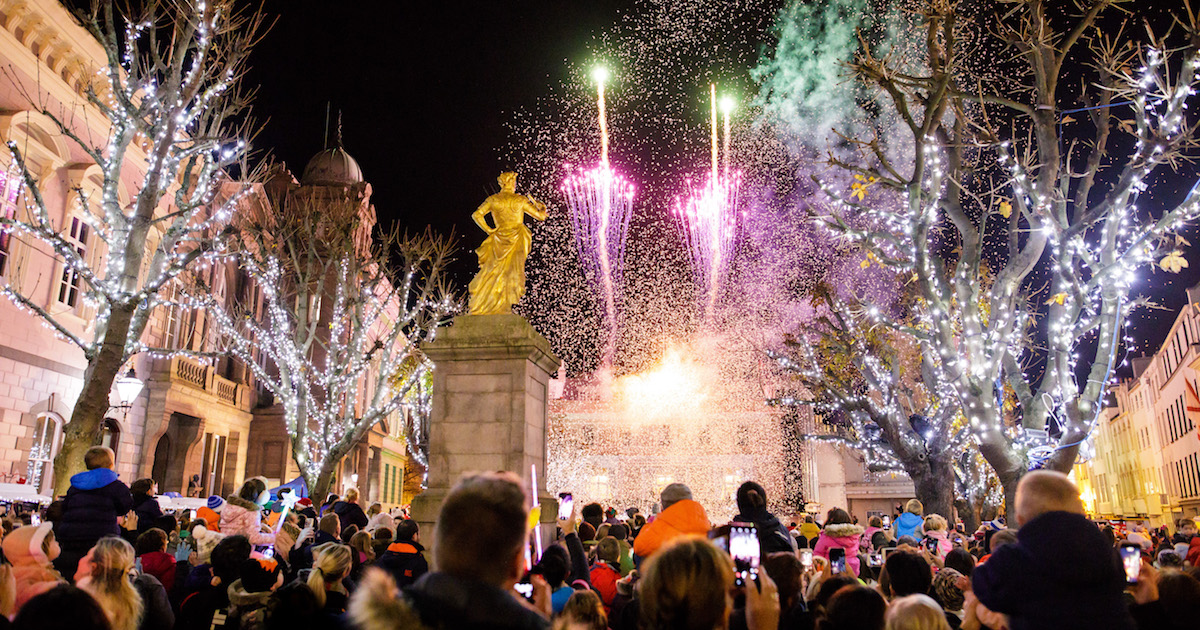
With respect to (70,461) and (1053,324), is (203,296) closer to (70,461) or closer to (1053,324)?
(70,461)

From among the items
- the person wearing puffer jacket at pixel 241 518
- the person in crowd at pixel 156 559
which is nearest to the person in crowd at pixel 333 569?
the person in crowd at pixel 156 559

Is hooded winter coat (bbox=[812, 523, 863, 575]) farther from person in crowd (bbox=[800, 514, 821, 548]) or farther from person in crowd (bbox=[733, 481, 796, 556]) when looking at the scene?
person in crowd (bbox=[800, 514, 821, 548])

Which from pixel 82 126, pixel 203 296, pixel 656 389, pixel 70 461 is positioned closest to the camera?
pixel 70 461

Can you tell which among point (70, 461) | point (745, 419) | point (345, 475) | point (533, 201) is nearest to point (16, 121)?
point (70, 461)

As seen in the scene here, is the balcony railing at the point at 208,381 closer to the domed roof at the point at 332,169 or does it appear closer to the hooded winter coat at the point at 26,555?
the domed roof at the point at 332,169

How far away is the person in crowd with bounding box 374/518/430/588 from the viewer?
6.45 m

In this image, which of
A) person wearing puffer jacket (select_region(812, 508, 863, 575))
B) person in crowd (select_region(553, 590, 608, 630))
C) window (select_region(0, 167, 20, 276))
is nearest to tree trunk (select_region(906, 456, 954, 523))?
person wearing puffer jacket (select_region(812, 508, 863, 575))

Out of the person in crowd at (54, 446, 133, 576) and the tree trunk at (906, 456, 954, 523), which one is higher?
the tree trunk at (906, 456, 954, 523)

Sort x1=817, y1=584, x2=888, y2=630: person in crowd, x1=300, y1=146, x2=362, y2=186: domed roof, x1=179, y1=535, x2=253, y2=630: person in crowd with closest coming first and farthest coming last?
x1=817, y1=584, x2=888, y2=630: person in crowd → x1=179, y1=535, x2=253, y2=630: person in crowd → x1=300, y1=146, x2=362, y2=186: domed roof

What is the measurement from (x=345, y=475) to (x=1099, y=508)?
7901 centimetres

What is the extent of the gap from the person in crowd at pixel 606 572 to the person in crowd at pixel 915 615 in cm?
315

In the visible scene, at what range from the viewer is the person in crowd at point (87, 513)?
6.85 m

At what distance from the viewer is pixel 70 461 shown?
38.6ft

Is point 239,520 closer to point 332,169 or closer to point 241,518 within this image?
point 241,518
